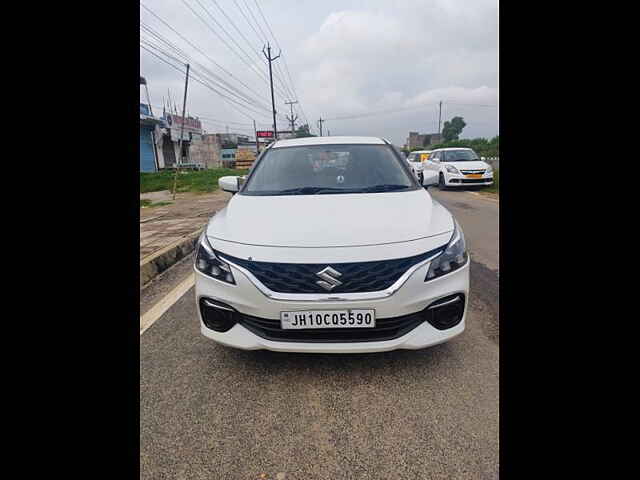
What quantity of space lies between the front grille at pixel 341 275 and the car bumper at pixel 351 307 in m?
0.06

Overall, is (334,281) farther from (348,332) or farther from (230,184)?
(230,184)

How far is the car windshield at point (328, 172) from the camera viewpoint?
9.07 feet

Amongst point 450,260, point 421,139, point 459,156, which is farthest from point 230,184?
point 421,139

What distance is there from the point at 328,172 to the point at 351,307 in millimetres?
1600

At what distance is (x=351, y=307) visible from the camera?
1.70 metres

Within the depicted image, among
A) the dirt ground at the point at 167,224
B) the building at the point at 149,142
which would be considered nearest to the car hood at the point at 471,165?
the dirt ground at the point at 167,224

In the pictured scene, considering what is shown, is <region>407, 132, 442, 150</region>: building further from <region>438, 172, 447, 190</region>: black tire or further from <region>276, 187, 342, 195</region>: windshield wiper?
<region>276, 187, 342, 195</region>: windshield wiper

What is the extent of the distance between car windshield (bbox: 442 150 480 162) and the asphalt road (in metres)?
11.5

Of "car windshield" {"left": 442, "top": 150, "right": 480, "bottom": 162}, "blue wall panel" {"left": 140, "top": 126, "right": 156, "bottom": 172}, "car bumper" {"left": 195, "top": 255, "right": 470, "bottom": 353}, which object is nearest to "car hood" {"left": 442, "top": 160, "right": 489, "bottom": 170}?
"car windshield" {"left": 442, "top": 150, "right": 480, "bottom": 162}

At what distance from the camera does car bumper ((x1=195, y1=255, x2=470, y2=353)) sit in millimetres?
1714
